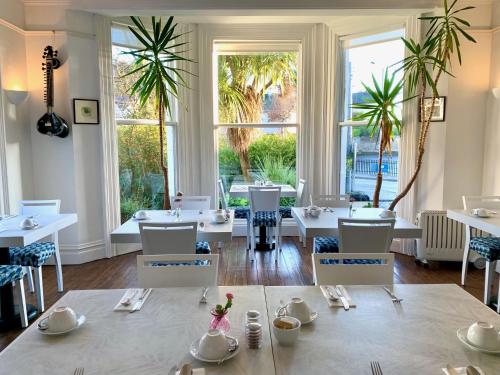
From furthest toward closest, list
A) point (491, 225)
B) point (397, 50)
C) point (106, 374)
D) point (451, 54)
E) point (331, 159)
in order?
point (331, 159) → point (397, 50) → point (451, 54) → point (491, 225) → point (106, 374)

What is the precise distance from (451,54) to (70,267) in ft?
16.1

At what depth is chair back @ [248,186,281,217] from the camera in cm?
458

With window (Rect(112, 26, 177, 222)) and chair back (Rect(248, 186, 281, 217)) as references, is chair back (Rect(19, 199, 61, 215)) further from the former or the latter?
chair back (Rect(248, 186, 281, 217))

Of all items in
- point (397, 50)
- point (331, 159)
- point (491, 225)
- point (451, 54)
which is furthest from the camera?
point (331, 159)

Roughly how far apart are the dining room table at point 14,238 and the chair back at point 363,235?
221 cm

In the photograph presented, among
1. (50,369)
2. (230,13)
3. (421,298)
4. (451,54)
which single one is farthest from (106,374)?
(451,54)

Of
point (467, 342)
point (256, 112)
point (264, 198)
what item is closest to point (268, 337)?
point (467, 342)

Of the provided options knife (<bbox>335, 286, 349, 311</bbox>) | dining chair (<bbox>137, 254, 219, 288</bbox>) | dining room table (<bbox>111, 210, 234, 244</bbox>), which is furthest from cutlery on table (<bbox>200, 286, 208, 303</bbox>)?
dining room table (<bbox>111, 210, 234, 244</bbox>)

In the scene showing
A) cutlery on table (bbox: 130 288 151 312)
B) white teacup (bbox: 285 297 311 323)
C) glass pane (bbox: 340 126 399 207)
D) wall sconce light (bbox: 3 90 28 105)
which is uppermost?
wall sconce light (bbox: 3 90 28 105)

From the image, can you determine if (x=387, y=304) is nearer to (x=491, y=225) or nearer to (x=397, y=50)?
(x=491, y=225)

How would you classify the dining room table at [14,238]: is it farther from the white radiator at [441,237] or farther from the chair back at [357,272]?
the white radiator at [441,237]

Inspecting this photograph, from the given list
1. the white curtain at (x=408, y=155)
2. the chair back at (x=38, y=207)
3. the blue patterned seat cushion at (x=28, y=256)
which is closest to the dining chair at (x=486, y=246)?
the white curtain at (x=408, y=155)

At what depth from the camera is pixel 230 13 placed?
4.48 metres

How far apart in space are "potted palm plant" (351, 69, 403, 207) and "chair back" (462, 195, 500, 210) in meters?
1.21
